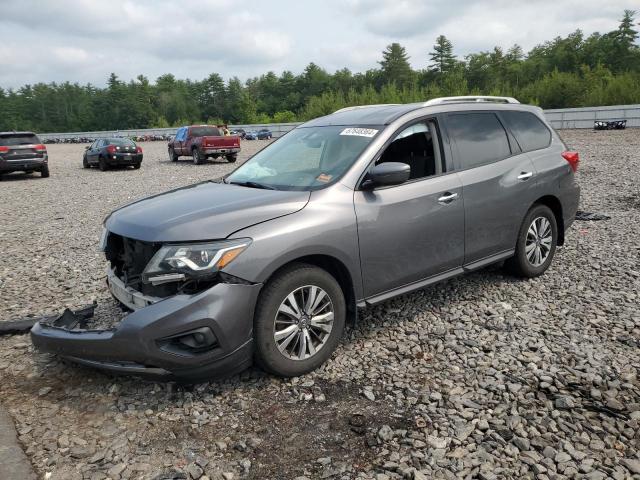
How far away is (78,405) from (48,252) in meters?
Result: 5.10

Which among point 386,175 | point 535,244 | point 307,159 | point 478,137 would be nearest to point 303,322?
point 386,175

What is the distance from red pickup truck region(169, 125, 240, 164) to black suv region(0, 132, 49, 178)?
20.2 feet

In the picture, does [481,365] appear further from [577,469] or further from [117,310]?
[117,310]

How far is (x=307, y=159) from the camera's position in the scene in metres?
4.43

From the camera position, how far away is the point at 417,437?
116 inches

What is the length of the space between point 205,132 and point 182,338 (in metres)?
21.7

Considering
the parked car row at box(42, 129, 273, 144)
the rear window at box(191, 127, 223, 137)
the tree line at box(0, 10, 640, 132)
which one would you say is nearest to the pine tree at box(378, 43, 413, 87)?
the tree line at box(0, 10, 640, 132)

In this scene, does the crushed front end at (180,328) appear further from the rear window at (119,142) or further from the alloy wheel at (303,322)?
the rear window at (119,142)

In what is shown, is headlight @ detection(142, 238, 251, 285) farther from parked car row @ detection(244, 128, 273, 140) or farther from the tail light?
parked car row @ detection(244, 128, 273, 140)

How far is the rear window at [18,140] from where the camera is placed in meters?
18.4

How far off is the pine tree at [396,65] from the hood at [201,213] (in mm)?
104510

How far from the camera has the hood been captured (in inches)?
130

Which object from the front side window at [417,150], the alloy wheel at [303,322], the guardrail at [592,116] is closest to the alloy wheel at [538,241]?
the front side window at [417,150]

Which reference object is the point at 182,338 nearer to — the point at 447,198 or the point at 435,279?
the point at 435,279
